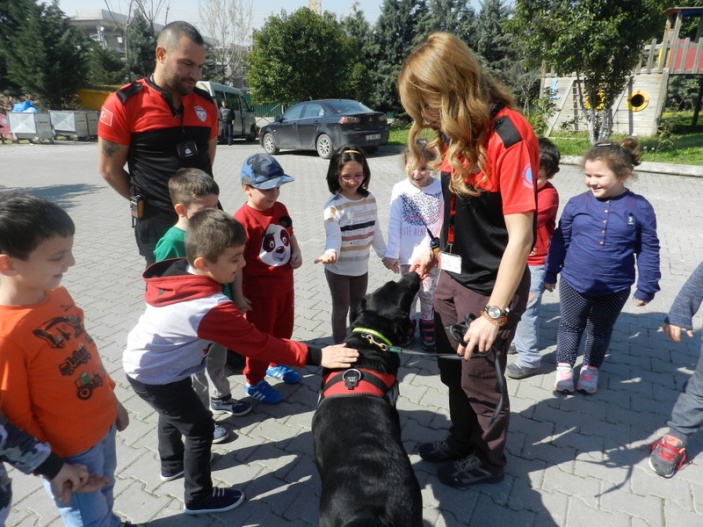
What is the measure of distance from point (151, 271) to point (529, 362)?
2883 millimetres

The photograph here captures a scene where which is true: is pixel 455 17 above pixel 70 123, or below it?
above

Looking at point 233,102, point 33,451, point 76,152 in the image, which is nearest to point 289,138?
point 233,102

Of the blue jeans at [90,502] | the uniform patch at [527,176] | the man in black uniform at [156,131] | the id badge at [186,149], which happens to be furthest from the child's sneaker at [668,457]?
the id badge at [186,149]

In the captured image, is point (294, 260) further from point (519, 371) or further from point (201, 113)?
point (519, 371)

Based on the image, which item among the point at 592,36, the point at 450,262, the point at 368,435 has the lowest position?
the point at 368,435

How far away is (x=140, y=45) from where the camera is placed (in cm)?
3325

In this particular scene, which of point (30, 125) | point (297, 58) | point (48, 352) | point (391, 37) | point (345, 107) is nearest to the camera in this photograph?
point (48, 352)

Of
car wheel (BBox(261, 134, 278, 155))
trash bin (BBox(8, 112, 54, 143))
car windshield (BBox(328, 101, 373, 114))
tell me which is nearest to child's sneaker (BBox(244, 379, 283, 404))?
car windshield (BBox(328, 101, 373, 114))

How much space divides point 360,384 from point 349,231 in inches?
62.7

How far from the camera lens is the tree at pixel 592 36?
11102mm

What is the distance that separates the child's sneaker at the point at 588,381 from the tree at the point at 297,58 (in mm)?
19951

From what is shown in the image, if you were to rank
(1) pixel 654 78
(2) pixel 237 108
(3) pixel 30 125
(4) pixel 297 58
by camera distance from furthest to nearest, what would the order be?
(4) pixel 297 58 < (2) pixel 237 108 < (3) pixel 30 125 < (1) pixel 654 78

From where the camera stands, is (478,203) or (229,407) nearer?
(478,203)

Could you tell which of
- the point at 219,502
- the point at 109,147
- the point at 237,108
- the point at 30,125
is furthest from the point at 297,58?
the point at 219,502
